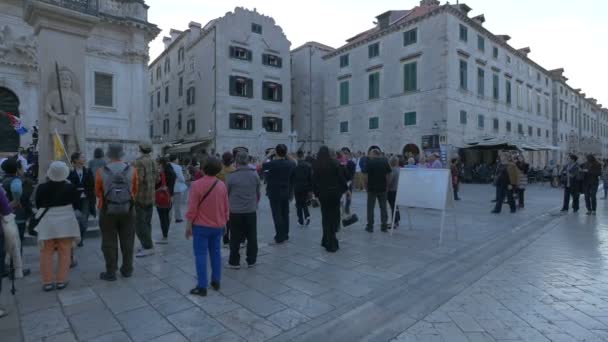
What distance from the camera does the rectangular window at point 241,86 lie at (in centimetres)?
2956

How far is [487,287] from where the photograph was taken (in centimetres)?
454

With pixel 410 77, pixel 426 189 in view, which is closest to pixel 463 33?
pixel 410 77

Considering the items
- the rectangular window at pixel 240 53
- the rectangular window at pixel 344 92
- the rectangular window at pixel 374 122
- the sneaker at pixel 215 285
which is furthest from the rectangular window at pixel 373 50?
the sneaker at pixel 215 285

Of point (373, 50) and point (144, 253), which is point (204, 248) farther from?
point (373, 50)

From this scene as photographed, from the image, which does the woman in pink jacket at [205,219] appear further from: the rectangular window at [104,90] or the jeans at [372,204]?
the rectangular window at [104,90]

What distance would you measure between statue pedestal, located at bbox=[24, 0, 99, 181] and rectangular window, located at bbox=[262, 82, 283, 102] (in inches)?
958

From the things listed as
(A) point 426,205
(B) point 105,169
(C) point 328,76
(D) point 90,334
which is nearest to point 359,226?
(A) point 426,205

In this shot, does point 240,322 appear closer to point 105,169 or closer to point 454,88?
point 105,169

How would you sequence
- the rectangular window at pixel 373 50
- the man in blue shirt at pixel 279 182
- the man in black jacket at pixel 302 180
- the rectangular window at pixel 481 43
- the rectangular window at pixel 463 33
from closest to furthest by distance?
the man in blue shirt at pixel 279 182 < the man in black jacket at pixel 302 180 < the rectangular window at pixel 463 33 < the rectangular window at pixel 481 43 < the rectangular window at pixel 373 50

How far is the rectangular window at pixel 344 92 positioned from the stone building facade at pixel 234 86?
16.7ft

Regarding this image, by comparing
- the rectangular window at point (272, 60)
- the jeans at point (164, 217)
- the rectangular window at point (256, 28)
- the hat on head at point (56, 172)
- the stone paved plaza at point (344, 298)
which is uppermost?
the rectangular window at point (256, 28)

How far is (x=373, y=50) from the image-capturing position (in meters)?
30.7

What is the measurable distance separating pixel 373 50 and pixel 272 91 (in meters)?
9.63

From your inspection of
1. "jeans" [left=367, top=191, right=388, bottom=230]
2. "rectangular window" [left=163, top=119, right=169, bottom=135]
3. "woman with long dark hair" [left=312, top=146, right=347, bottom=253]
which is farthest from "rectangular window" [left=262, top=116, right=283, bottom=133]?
"woman with long dark hair" [left=312, top=146, right=347, bottom=253]
